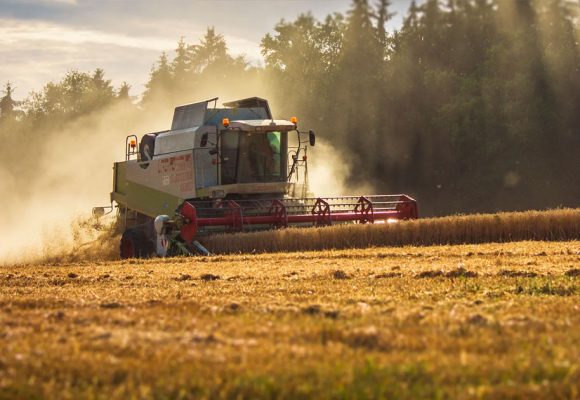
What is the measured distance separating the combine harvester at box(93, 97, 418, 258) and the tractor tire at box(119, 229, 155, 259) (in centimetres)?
2

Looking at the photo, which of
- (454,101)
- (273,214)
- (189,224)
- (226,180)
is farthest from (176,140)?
(454,101)

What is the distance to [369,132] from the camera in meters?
49.6

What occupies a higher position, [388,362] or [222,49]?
[222,49]

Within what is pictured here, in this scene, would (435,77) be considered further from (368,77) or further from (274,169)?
(274,169)

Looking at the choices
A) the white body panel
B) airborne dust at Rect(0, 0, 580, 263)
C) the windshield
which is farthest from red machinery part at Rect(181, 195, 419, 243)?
airborne dust at Rect(0, 0, 580, 263)

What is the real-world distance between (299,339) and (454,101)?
42106 mm

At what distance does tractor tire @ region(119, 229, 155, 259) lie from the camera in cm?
2055

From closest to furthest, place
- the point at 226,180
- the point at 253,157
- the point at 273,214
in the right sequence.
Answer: the point at 273,214
the point at 226,180
the point at 253,157

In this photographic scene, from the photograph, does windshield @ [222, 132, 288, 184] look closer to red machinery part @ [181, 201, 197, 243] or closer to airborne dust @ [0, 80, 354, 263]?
red machinery part @ [181, 201, 197, 243]

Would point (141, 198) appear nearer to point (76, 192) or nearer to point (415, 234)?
point (415, 234)

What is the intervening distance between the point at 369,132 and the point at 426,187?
4.19 m

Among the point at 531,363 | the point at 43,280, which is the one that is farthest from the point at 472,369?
the point at 43,280

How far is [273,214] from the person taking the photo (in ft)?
69.3

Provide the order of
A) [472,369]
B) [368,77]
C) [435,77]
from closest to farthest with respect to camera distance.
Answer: [472,369]
[435,77]
[368,77]
